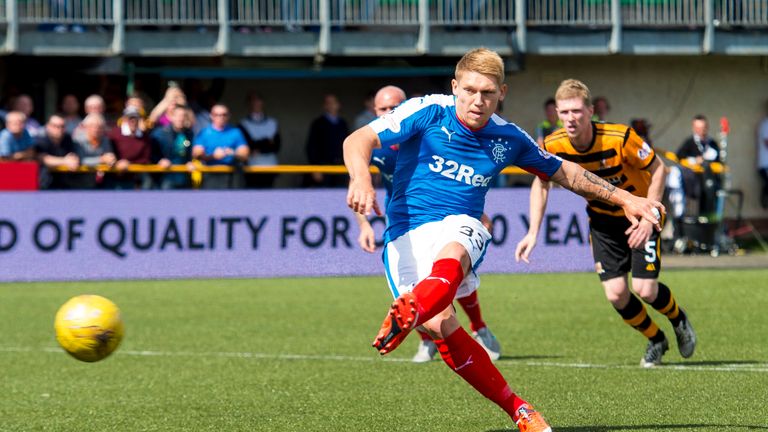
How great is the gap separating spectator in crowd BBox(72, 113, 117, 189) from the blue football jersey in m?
11.1

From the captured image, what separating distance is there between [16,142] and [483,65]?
11918mm

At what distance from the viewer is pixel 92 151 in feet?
57.8

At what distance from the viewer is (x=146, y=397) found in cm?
852

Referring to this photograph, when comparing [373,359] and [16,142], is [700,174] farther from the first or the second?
[373,359]

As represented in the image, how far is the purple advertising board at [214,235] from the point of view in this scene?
1719cm

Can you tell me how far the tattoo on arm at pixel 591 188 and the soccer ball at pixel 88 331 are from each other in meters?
2.52

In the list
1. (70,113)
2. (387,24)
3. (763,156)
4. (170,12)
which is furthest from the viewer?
(763,156)

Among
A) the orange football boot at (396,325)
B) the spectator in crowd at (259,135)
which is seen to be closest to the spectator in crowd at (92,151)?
the spectator in crowd at (259,135)

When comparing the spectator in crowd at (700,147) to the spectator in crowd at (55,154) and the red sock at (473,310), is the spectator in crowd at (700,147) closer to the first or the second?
the spectator in crowd at (55,154)

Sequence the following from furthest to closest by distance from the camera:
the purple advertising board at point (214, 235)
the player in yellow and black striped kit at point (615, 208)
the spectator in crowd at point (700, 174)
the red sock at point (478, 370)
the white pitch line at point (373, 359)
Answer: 1. the spectator in crowd at point (700, 174)
2. the purple advertising board at point (214, 235)
3. the white pitch line at point (373, 359)
4. the player in yellow and black striped kit at point (615, 208)
5. the red sock at point (478, 370)

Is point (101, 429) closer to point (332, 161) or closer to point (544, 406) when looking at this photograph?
point (544, 406)

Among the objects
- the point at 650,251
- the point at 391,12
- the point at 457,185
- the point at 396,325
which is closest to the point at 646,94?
the point at 391,12

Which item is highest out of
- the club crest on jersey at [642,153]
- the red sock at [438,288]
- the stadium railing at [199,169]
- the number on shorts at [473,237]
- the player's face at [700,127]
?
the player's face at [700,127]

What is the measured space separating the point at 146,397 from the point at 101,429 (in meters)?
1.14
